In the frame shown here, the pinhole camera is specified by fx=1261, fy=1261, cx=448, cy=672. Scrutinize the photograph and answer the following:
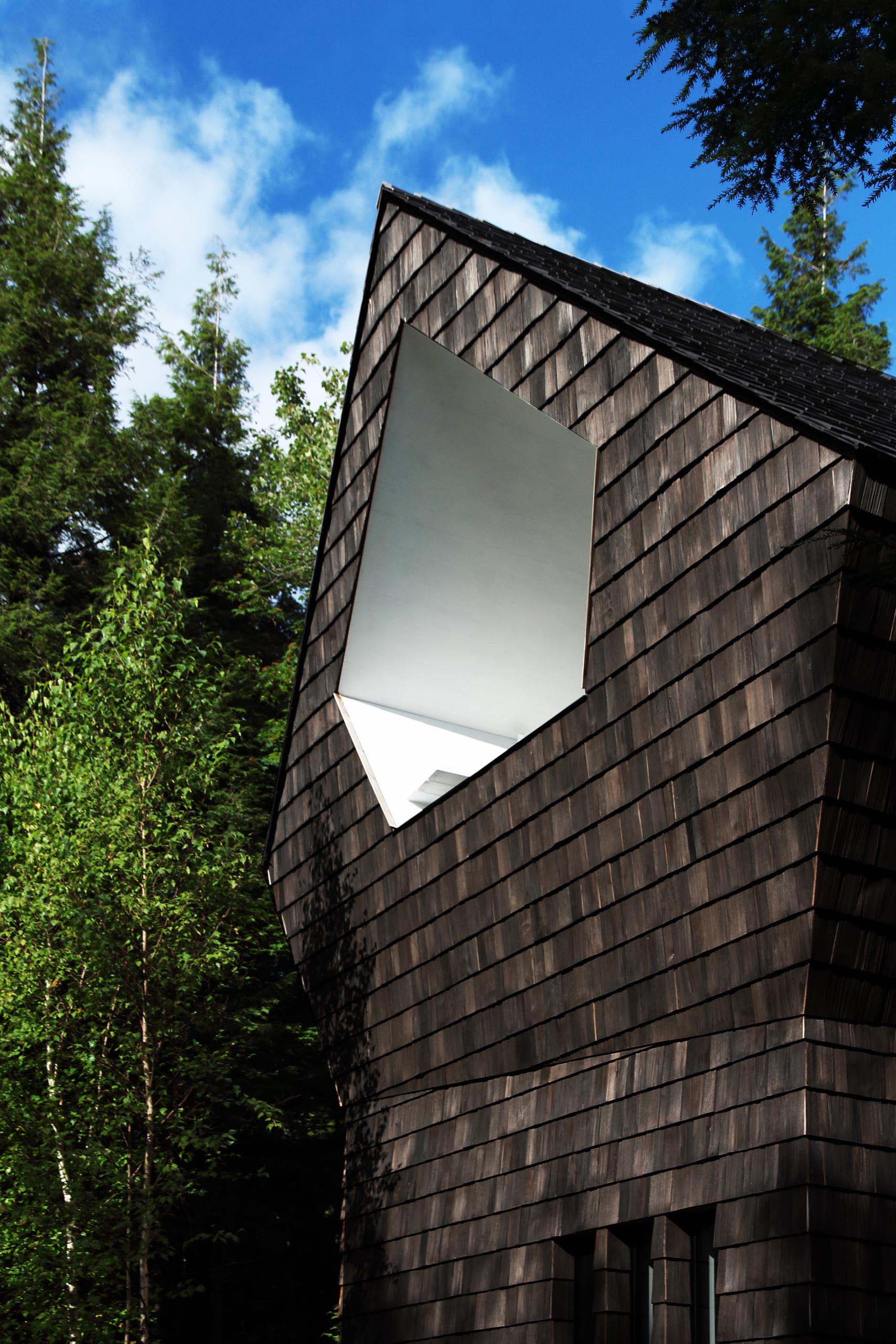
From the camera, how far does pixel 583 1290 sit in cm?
641

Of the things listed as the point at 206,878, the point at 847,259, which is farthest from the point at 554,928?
the point at 847,259

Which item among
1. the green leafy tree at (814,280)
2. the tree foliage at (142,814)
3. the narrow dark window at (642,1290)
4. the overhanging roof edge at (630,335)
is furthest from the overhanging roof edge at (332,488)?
the green leafy tree at (814,280)

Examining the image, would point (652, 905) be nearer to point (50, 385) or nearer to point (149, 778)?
point (149, 778)

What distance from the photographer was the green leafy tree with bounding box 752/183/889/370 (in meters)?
25.5

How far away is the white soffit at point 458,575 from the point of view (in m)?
9.26

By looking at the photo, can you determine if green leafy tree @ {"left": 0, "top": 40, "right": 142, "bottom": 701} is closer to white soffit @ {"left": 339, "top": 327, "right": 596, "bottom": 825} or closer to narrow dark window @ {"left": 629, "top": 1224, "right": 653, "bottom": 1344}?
white soffit @ {"left": 339, "top": 327, "right": 596, "bottom": 825}

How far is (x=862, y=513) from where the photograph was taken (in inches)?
213

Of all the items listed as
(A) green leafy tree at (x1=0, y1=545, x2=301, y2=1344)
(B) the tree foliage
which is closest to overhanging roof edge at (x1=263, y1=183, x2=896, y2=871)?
(A) green leafy tree at (x1=0, y1=545, x2=301, y2=1344)

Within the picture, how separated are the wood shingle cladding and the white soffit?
10.3 inches

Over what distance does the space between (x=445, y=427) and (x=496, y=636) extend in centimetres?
166

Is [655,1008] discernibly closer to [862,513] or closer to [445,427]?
[862,513]

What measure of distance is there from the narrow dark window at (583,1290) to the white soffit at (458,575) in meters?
3.33

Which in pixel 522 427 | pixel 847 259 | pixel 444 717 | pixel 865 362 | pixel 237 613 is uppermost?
pixel 847 259

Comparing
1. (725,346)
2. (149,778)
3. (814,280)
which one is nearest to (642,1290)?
(725,346)
